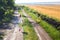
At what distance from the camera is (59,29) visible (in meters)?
33.7

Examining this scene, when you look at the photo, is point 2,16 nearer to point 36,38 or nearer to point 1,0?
point 1,0

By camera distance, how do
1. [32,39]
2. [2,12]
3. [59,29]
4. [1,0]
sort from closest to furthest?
[32,39] → [59,29] → [2,12] → [1,0]

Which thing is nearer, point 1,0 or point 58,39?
point 58,39

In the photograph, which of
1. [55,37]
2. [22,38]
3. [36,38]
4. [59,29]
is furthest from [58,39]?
[59,29]

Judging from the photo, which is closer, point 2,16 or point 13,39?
point 13,39

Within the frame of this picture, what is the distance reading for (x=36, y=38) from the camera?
27.2 m

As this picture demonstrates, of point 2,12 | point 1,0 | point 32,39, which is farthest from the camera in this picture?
point 1,0

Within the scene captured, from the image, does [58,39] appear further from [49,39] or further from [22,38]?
[22,38]

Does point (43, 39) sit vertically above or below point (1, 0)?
below

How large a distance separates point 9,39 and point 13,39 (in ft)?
1.72

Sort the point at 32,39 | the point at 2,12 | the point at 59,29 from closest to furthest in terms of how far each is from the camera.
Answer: the point at 32,39 → the point at 59,29 → the point at 2,12

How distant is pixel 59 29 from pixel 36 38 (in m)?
7.63

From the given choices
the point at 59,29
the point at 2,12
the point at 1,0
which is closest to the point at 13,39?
the point at 59,29

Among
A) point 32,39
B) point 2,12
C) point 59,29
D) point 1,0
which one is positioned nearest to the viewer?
point 32,39
